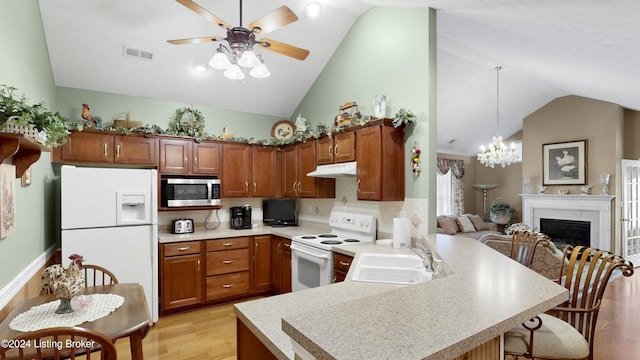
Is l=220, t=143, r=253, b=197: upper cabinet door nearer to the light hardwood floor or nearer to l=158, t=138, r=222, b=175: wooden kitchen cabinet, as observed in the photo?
l=158, t=138, r=222, b=175: wooden kitchen cabinet

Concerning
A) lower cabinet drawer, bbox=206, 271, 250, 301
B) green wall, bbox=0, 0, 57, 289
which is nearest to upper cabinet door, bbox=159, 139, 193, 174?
green wall, bbox=0, 0, 57, 289

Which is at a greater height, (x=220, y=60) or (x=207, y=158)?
(x=220, y=60)

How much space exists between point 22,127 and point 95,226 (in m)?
1.97

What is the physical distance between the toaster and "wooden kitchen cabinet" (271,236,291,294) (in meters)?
1.07

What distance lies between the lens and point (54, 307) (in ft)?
5.55

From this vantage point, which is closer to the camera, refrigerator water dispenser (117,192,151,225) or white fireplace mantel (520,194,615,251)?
refrigerator water dispenser (117,192,151,225)

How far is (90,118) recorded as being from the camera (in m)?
3.51

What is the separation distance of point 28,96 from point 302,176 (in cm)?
275

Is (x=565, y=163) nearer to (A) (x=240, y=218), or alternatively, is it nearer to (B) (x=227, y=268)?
(A) (x=240, y=218)

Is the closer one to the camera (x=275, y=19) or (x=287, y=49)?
(x=275, y=19)

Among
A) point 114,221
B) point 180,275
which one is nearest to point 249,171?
point 180,275

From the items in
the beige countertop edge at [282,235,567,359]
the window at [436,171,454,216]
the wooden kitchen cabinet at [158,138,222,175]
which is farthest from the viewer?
the window at [436,171,454,216]

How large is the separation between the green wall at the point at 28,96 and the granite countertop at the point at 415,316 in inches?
67.5

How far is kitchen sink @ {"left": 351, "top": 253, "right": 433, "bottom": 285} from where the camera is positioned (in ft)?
7.07
